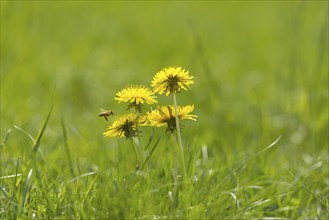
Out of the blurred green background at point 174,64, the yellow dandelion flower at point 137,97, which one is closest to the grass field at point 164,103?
the blurred green background at point 174,64

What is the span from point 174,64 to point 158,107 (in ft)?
12.1

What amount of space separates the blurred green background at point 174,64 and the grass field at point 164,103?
0.05ft

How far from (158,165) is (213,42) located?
15.7 feet

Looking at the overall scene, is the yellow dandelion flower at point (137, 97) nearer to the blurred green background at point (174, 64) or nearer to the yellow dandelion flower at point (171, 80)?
the yellow dandelion flower at point (171, 80)

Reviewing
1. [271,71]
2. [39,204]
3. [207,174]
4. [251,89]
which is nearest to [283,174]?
[207,174]

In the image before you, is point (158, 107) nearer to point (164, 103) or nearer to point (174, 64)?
point (164, 103)

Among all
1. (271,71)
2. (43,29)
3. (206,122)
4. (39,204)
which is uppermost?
(43,29)

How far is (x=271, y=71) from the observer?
6160 millimetres

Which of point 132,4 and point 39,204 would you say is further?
point 132,4

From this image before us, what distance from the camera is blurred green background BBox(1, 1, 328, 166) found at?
4.30 metres

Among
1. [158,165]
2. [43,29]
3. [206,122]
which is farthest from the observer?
[43,29]

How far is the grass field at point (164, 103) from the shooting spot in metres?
2.50

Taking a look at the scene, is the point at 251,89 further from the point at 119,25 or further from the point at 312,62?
the point at 119,25

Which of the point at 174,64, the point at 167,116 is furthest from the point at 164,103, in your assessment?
the point at 167,116
